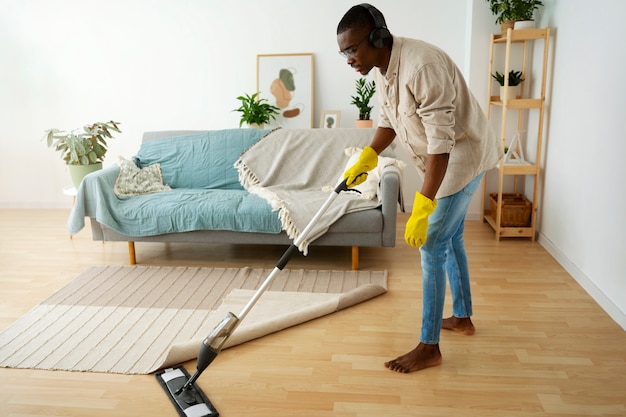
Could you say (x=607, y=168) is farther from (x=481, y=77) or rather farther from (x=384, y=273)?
(x=481, y=77)

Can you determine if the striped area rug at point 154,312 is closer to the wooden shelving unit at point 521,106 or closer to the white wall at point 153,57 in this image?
the wooden shelving unit at point 521,106

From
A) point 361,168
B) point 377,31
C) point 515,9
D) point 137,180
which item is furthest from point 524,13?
point 137,180

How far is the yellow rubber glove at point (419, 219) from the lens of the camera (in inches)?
67.8

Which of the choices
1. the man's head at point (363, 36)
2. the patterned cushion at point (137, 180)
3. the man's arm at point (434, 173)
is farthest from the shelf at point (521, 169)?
the patterned cushion at point (137, 180)

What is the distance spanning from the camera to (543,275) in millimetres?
2924

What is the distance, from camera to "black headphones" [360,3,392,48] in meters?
1.63

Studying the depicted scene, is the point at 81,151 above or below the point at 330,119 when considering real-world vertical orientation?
below

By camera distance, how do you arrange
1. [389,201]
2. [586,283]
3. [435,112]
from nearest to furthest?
1. [435,112]
2. [586,283]
3. [389,201]

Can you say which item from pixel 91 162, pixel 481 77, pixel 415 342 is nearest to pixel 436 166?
pixel 415 342

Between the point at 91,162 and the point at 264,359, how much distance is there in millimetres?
2287

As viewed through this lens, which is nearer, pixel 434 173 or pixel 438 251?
pixel 434 173

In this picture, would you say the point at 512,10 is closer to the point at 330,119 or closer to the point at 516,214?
the point at 516,214

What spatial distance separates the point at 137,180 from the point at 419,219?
7.29 feet

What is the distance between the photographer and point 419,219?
174 centimetres
